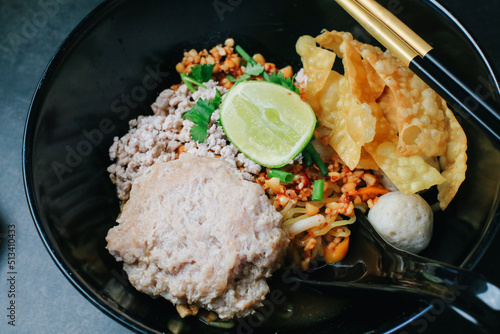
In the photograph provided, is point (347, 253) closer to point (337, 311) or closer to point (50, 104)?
point (337, 311)

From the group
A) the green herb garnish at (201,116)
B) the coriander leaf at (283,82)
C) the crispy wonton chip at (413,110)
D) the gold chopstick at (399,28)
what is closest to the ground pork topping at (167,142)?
the green herb garnish at (201,116)

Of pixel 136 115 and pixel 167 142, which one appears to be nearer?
pixel 167 142

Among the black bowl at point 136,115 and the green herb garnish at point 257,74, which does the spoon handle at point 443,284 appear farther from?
the green herb garnish at point 257,74

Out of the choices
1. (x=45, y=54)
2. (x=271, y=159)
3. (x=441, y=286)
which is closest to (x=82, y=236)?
(x=271, y=159)

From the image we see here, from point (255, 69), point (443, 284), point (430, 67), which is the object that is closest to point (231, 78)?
point (255, 69)

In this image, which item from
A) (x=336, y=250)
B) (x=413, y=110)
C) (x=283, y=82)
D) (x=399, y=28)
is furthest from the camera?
(x=283, y=82)

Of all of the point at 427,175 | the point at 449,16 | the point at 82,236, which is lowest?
the point at 82,236

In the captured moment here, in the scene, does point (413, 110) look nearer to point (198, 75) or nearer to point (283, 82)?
point (283, 82)
